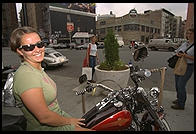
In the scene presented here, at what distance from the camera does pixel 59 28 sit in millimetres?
40969

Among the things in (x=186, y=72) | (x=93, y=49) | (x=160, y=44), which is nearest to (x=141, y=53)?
(x=186, y=72)

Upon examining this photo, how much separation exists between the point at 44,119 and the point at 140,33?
42598mm

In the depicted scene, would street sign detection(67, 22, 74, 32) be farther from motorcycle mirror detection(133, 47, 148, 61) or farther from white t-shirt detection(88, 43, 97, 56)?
motorcycle mirror detection(133, 47, 148, 61)

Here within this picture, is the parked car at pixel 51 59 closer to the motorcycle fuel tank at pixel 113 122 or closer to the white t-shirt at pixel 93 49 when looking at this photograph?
the white t-shirt at pixel 93 49

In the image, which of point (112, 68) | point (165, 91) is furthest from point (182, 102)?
point (112, 68)

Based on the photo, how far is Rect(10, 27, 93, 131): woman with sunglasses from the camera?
1.00 meters

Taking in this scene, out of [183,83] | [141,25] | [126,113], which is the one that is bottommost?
[183,83]

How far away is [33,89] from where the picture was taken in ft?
3.25

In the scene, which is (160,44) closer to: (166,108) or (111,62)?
(111,62)

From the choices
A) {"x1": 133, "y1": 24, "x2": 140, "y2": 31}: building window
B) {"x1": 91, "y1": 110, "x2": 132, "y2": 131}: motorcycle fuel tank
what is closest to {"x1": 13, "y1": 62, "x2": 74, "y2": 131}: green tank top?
{"x1": 91, "y1": 110, "x2": 132, "y2": 131}: motorcycle fuel tank

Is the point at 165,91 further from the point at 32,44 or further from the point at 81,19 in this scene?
the point at 81,19

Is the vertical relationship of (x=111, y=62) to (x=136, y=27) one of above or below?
below

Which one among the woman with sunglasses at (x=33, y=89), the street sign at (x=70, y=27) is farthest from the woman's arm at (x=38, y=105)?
the street sign at (x=70, y=27)

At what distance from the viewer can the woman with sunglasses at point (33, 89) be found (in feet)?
3.29
